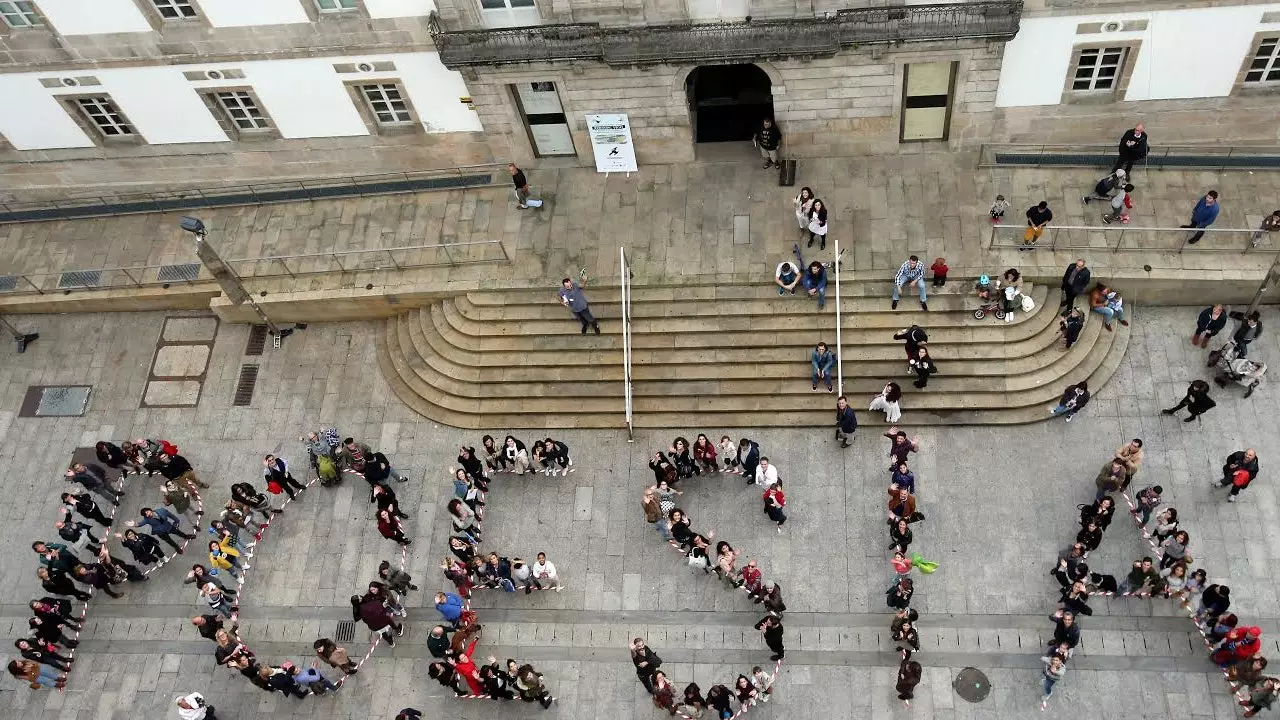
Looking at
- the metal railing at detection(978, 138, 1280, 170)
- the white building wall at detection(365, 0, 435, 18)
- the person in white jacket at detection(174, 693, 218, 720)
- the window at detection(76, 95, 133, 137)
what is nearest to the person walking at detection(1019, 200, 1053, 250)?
the metal railing at detection(978, 138, 1280, 170)

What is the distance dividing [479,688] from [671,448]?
7103 millimetres

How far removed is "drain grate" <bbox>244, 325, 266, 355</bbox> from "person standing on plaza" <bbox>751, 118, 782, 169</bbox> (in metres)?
14.3

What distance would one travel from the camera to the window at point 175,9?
25281mm

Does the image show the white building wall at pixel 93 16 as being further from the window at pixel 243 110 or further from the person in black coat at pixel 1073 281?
the person in black coat at pixel 1073 281

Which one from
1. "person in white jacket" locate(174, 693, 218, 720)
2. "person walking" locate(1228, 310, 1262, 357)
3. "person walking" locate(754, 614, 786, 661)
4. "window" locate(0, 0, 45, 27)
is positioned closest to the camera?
"person walking" locate(754, 614, 786, 661)

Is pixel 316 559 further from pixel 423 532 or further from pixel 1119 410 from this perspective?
pixel 1119 410

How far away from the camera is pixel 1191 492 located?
22.8 m

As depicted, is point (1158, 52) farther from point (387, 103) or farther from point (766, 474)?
point (387, 103)

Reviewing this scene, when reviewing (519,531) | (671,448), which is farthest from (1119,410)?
(519,531)

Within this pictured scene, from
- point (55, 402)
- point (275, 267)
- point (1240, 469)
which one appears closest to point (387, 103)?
point (275, 267)

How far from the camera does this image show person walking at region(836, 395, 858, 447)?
22.8m

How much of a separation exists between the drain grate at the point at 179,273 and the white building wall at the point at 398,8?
30.1 feet

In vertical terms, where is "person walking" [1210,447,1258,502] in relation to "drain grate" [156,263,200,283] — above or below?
below

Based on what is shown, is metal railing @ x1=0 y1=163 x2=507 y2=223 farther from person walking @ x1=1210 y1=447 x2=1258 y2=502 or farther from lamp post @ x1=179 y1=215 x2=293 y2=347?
person walking @ x1=1210 y1=447 x2=1258 y2=502
